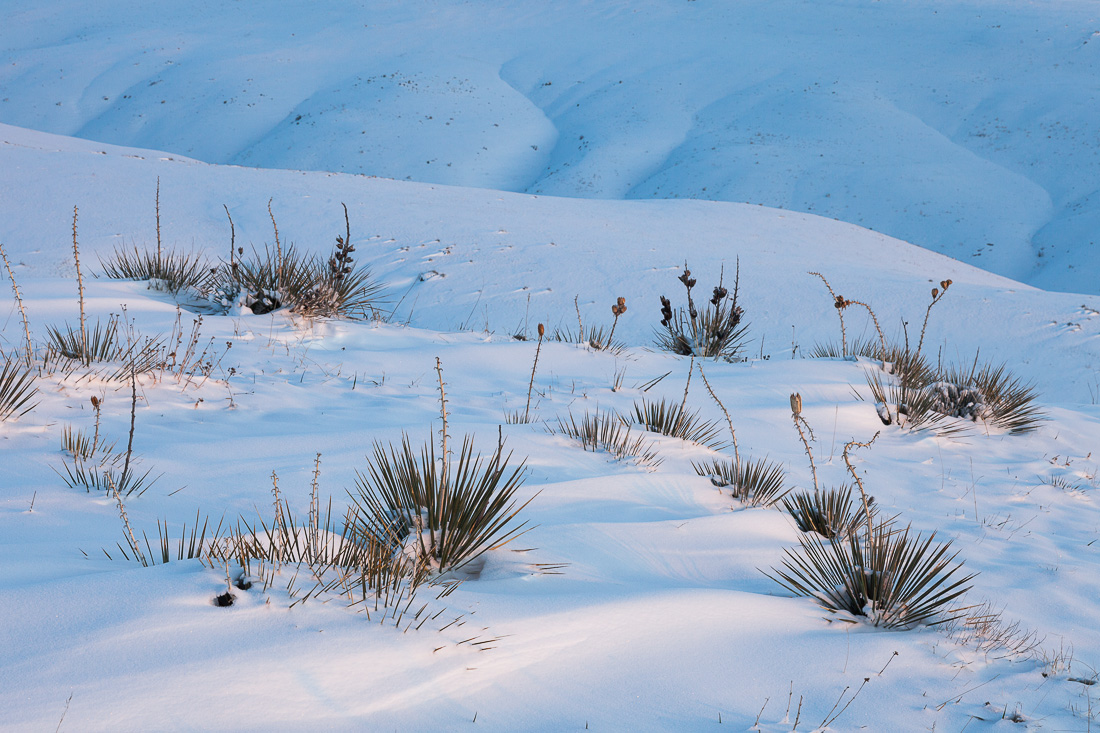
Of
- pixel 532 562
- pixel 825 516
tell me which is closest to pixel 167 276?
pixel 532 562

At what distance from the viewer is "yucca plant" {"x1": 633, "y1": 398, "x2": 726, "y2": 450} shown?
379 cm

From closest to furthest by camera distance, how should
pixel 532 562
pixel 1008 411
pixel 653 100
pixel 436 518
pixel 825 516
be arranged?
pixel 436 518 → pixel 532 562 → pixel 825 516 → pixel 1008 411 → pixel 653 100

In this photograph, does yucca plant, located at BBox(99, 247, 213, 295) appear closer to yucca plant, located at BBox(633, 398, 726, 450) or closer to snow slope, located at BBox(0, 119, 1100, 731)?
snow slope, located at BBox(0, 119, 1100, 731)

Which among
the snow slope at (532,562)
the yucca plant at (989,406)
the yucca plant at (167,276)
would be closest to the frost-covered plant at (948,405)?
the yucca plant at (989,406)

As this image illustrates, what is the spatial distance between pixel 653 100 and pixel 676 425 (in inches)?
1380

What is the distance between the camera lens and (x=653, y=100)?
3575 cm

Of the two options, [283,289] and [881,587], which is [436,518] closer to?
[881,587]

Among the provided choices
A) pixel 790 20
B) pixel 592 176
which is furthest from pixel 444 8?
pixel 592 176

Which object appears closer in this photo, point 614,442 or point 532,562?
point 532,562

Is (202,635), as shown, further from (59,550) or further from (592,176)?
(592,176)

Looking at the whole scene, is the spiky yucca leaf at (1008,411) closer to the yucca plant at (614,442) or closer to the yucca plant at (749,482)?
the yucca plant at (749,482)

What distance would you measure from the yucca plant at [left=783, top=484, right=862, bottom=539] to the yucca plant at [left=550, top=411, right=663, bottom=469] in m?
0.68

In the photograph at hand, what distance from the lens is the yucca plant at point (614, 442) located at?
3330 millimetres

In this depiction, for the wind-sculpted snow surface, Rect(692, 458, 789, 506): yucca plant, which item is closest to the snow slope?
Rect(692, 458, 789, 506): yucca plant
